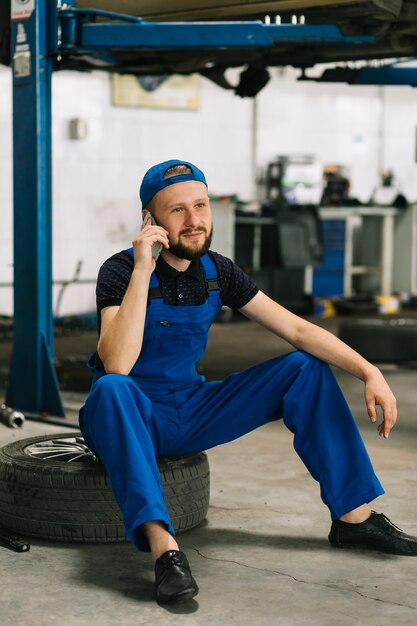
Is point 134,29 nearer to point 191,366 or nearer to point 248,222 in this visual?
point 191,366

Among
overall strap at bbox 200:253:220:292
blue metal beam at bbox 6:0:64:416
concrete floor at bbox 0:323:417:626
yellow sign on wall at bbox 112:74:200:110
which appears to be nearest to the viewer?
concrete floor at bbox 0:323:417:626

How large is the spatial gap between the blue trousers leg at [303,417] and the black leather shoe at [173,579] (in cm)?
48

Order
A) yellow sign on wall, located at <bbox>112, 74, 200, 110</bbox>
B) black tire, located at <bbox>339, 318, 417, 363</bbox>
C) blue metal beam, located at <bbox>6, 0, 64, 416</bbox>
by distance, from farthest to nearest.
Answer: yellow sign on wall, located at <bbox>112, 74, 200, 110</bbox> < black tire, located at <bbox>339, 318, 417, 363</bbox> < blue metal beam, located at <bbox>6, 0, 64, 416</bbox>

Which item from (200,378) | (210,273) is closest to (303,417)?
(200,378)

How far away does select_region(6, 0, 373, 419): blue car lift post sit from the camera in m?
4.13

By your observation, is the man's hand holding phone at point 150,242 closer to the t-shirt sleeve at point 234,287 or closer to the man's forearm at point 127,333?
the man's forearm at point 127,333

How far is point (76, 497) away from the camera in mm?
2564

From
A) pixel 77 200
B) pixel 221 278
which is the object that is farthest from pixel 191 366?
pixel 77 200

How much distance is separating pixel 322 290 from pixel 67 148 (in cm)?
322

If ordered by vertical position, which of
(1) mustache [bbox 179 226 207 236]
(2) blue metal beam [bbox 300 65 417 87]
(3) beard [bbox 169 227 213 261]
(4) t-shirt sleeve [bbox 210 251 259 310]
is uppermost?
(2) blue metal beam [bbox 300 65 417 87]

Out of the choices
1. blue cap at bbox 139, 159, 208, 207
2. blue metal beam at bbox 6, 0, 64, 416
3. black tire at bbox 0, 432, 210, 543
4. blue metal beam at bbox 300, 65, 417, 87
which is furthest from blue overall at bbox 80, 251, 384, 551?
blue metal beam at bbox 300, 65, 417, 87

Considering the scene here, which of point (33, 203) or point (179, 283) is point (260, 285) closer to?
point (33, 203)

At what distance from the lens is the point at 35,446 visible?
2.98 metres

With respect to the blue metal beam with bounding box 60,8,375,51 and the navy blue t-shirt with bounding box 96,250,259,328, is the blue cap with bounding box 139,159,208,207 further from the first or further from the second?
the blue metal beam with bounding box 60,8,375,51
